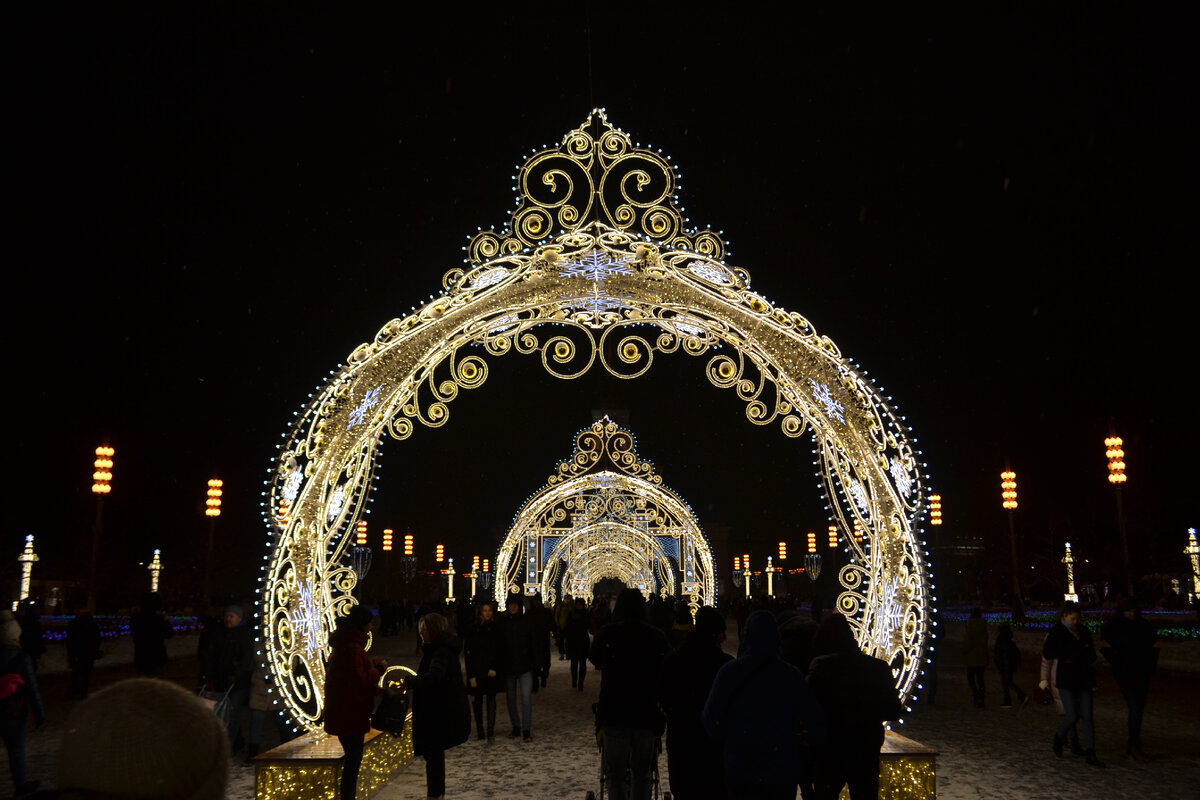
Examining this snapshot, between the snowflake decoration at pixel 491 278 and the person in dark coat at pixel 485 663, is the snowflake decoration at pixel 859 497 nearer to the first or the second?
the snowflake decoration at pixel 491 278

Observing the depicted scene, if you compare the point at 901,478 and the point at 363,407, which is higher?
the point at 363,407

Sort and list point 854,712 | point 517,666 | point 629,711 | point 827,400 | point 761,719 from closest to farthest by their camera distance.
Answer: point 761,719
point 854,712
point 629,711
point 827,400
point 517,666

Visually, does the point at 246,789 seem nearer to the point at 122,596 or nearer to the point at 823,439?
the point at 823,439

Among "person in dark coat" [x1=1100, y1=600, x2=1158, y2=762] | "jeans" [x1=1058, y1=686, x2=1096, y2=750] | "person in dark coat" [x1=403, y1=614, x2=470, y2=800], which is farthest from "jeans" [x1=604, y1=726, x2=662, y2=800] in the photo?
"person in dark coat" [x1=1100, y1=600, x2=1158, y2=762]

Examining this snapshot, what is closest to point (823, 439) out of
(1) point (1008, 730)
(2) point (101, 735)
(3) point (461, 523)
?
(1) point (1008, 730)

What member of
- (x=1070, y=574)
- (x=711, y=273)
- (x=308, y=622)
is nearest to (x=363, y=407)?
(x=308, y=622)

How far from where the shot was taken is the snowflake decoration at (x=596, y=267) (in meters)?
8.97

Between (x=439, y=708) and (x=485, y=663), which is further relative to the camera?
(x=485, y=663)

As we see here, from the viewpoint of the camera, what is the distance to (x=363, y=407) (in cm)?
917

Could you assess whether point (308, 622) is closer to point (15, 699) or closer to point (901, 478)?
Result: point (15, 699)

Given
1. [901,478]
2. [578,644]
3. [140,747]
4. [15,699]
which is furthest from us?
[578,644]

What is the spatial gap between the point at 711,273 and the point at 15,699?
7.19m

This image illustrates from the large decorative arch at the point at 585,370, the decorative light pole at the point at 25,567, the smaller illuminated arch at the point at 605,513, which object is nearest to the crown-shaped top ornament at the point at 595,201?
the large decorative arch at the point at 585,370

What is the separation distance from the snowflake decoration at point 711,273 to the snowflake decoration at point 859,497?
2.35m
